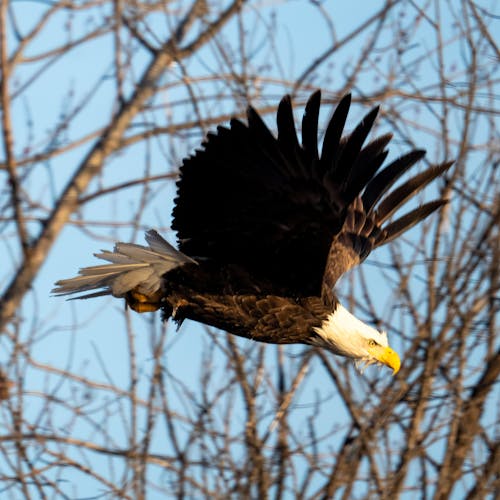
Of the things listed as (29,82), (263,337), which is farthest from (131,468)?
(29,82)

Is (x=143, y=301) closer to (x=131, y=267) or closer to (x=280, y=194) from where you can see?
(x=131, y=267)

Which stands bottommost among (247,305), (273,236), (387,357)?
(387,357)

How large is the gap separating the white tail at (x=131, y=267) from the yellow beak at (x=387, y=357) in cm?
91

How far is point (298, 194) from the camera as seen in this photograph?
4.48 m

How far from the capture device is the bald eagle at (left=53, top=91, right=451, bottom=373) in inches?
175

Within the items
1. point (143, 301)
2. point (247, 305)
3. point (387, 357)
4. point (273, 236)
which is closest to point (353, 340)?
point (387, 357)

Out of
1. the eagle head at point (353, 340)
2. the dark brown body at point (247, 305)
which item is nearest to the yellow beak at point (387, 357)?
the eagle head at point (353, 340)

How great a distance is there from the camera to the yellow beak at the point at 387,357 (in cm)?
493

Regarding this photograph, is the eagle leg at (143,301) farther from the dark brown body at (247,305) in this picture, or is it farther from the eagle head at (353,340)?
the eagle head at (353,340)

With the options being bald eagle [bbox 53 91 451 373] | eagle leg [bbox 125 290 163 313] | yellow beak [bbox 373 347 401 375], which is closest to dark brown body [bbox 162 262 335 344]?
bald eagle [bbox 53 91 451 373]

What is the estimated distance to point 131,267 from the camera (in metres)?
4.89

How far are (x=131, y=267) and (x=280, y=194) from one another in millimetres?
819

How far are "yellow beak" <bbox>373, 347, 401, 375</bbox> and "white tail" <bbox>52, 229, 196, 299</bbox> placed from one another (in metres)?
0.91

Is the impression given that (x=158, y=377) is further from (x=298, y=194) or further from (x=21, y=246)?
(x=21, y=246)
